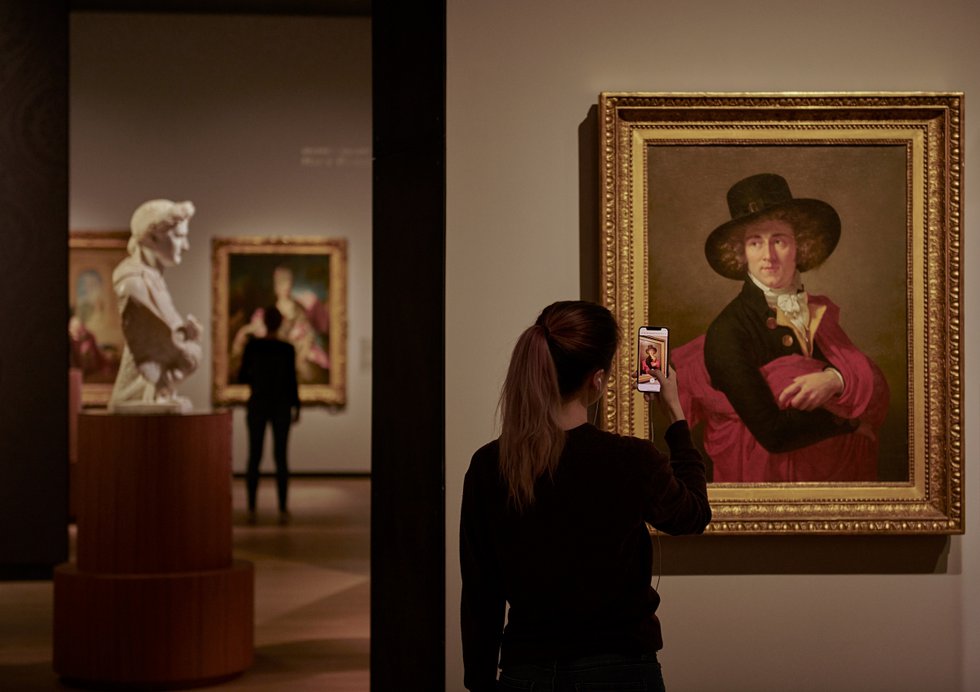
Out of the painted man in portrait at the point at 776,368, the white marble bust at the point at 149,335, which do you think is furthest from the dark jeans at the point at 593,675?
the white marble bust at the point at 149,335

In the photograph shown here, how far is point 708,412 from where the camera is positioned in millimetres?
4578

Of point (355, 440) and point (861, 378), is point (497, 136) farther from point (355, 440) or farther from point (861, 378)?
point (355, 440)

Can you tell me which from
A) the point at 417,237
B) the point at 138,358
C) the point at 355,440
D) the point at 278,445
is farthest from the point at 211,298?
the point at 417,237

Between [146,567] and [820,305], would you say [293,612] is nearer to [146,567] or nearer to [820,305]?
[146,567]

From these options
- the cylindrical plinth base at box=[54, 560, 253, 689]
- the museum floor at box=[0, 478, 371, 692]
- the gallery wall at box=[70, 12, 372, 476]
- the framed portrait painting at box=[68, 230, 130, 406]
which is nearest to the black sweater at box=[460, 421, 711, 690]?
the museum floor at box=[0, 478, 371, 692]

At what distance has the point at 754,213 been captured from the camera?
15.0 ft

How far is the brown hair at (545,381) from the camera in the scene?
8.52ft

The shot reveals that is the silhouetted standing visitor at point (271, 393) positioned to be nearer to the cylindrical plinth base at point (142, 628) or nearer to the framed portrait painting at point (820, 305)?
the cylindrical plinth base at point (142, 628)

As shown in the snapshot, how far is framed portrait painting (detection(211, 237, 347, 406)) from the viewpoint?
1636cm

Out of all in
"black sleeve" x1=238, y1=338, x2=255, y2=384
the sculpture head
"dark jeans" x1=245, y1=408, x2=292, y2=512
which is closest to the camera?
the sculpture head

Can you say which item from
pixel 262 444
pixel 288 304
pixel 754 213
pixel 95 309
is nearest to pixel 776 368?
pixel 754 213

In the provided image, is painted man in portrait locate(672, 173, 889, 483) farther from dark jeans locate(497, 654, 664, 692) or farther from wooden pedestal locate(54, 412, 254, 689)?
wooden pedestal locate(54, 412, 254, 689)

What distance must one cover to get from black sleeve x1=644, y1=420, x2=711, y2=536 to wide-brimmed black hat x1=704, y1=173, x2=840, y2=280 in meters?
1.81

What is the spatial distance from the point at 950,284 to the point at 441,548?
7.51 feet
